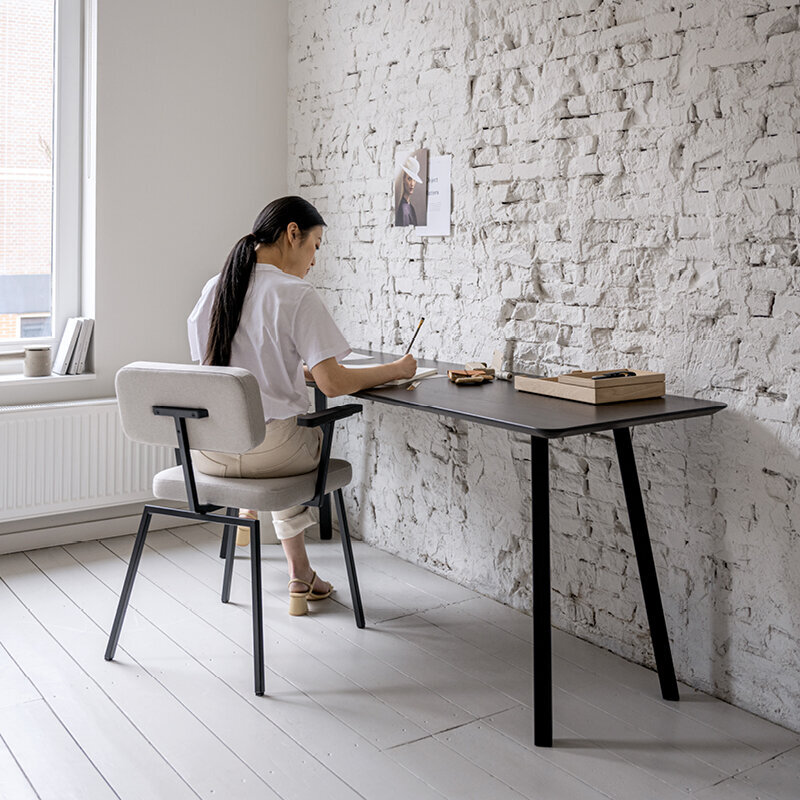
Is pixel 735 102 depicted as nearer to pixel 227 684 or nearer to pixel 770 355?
pixel 770 355

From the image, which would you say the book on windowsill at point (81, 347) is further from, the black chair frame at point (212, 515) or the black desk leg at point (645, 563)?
the black desk leg at point (645, 563)

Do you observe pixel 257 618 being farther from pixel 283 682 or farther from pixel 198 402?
pixel 198 402

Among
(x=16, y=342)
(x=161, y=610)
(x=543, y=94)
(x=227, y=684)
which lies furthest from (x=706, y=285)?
(x=16, y=342)

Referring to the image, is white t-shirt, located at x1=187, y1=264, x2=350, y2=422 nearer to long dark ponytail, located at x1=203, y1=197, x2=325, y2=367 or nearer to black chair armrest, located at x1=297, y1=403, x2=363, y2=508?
long dark ponytail, located at x1=203, y1=197, x2=325, y2=367

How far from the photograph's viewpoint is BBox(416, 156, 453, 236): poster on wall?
3.50 metres

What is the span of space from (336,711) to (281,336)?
1065 millimetres

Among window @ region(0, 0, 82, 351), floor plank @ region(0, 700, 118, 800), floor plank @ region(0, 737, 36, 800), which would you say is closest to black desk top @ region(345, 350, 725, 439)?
floor plank @ region(0, 700, 118, 800)

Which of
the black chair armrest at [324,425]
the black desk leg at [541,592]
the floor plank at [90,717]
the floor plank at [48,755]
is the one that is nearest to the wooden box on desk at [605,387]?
the black desk leg at [541,592]

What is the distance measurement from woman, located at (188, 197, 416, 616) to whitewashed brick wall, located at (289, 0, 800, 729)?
66 centimetres

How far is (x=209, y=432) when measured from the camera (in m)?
2.57

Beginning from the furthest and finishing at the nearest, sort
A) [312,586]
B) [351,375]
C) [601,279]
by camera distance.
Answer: [312,586] < [601,279] < [351,375]

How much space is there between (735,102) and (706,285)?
0.48m

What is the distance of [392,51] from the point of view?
3729mm

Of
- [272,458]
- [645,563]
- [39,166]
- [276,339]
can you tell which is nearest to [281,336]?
[276,339]
